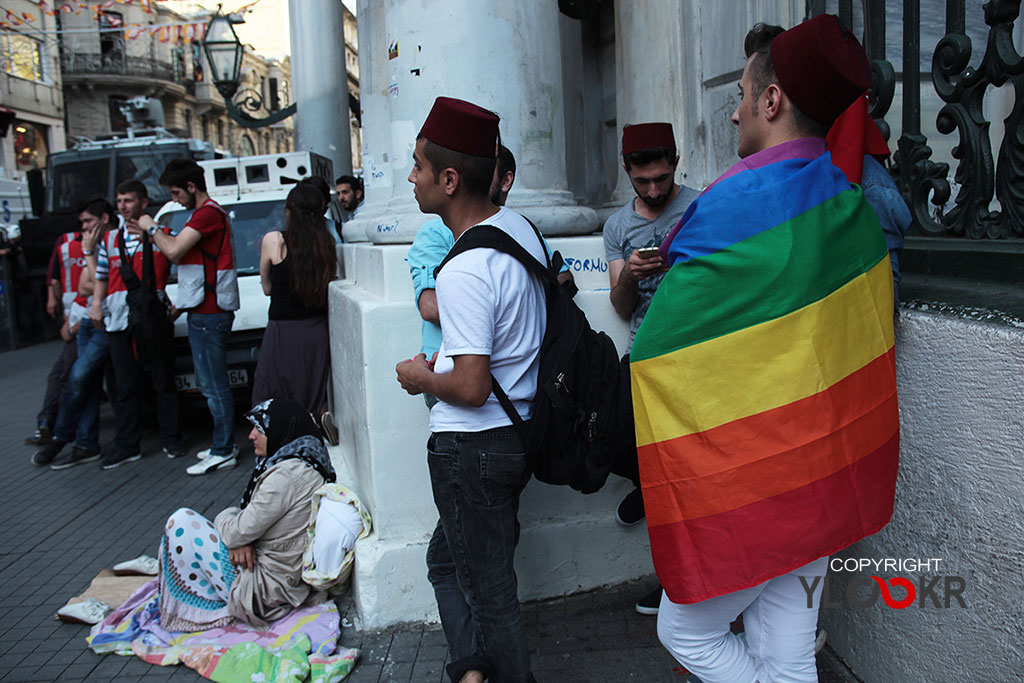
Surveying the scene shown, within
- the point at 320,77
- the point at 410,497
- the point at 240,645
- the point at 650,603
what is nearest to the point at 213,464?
the point at 240,645

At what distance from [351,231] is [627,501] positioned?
269 cm

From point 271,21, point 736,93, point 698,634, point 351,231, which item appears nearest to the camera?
point 698,634

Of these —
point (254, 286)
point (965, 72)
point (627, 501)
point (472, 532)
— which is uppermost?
point (965, 72)

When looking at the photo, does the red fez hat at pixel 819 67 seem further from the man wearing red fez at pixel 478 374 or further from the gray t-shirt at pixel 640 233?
the gray t-shirt at pixel 640 233

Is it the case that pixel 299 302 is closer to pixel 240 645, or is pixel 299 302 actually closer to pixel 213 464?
pixel 213 464

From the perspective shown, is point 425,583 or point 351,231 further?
point 351,231

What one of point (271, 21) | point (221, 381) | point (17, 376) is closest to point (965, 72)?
point (221, 381)

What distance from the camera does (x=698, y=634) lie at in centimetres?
215

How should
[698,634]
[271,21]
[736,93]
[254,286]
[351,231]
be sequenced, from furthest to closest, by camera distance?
[271,21] → [254,286] → [351,231] → [736,93] → [698,634]

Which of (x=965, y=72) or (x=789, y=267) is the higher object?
(x=965, y=72)

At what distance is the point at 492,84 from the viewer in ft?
12.1

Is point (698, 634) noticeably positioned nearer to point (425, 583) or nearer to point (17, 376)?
point (425, 583)

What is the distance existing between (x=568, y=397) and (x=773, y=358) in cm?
71

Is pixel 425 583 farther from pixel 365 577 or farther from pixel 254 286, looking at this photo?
pixel 254 286
